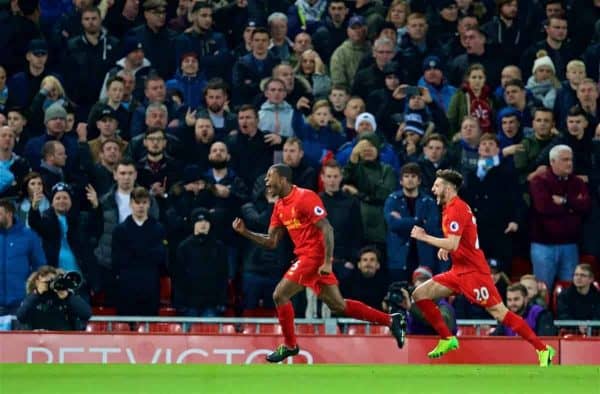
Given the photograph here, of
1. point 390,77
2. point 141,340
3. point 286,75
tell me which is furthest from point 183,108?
point 141,340

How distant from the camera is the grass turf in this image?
11539 mm

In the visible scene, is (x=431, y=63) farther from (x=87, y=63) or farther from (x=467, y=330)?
(x=87, y=63)

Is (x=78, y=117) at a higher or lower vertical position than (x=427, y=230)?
higher

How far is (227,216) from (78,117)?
288 cm

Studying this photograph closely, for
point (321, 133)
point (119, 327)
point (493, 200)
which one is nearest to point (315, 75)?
point (321, 133)

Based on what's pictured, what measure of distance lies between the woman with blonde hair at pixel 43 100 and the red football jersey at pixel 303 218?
5041 millimetres

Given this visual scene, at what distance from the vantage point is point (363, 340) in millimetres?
16266

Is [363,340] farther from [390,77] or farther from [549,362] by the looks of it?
[390,77]

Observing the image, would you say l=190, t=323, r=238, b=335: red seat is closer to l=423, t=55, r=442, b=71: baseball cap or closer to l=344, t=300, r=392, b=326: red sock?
l=344, t=300, r=392, b=326: red sock

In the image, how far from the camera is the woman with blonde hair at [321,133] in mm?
19156

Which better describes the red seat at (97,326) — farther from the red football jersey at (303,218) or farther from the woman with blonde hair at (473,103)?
the woman with blonde hair at (473,103)

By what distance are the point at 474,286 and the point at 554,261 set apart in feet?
11.5

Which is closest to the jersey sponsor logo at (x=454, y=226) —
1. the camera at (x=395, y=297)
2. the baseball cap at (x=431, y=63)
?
the camera at (x=395, y=297)

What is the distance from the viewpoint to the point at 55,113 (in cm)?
1883
